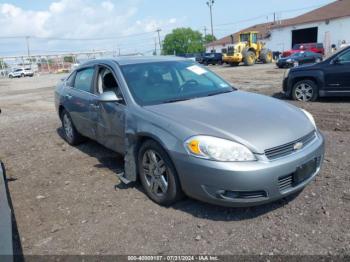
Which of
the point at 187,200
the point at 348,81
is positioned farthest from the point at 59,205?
the point at 348,81

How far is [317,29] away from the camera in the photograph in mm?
39594

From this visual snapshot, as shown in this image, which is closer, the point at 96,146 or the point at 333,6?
the point at 96,146

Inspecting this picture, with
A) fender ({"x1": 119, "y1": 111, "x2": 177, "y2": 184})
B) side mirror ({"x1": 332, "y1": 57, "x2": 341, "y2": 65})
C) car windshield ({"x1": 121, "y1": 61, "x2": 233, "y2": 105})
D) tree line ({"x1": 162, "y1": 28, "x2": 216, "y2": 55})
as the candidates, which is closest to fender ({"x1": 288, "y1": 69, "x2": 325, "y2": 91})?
side mirror ({"x1": 332, "y1": 57, "x2": 341, "y2": 65})

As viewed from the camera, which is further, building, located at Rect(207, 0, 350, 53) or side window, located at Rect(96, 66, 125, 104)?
building, located at Rect(207, 0, 350, 53)

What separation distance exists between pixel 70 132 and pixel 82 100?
4.06 feet

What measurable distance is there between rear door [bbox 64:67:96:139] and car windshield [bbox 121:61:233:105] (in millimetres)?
928

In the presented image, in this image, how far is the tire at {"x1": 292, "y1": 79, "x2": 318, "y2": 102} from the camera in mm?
8867

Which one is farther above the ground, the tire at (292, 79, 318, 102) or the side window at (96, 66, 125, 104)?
the side window at (96, 66, 125, 104)

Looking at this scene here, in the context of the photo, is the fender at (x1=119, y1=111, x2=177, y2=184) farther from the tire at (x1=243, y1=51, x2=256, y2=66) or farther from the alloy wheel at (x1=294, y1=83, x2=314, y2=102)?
the tire at (x1=243, y1=51, x2=256, y2=66)

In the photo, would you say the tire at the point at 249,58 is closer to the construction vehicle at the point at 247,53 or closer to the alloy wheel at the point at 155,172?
the construction vehicle at the point at 247,53

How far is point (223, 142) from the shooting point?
303 cm

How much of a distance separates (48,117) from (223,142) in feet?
25.4

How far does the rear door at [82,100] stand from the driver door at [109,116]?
0.68 feet

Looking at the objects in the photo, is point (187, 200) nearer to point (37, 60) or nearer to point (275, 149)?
point (275, 149)
